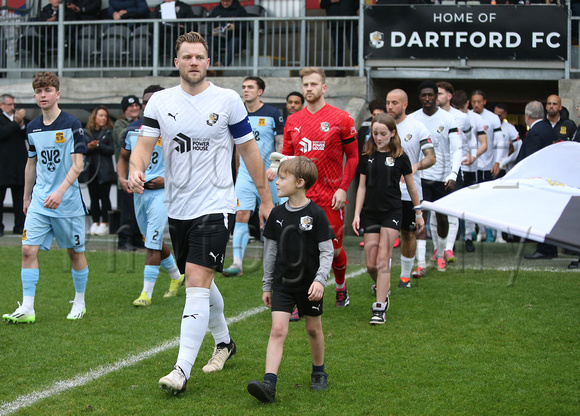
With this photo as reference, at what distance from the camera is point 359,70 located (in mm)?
14844

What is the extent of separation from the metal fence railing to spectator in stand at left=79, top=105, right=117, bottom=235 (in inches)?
90.5

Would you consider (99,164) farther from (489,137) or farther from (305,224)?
(305,224)

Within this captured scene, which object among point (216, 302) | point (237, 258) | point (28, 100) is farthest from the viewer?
point (28, 100)

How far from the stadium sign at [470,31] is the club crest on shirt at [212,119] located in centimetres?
991

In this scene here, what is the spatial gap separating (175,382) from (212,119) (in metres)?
1.77

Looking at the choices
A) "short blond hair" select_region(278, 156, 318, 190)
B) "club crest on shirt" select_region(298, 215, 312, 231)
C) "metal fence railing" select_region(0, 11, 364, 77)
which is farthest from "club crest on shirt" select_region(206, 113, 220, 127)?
"metal fence railing" select_region(0, 11, 364, 77)

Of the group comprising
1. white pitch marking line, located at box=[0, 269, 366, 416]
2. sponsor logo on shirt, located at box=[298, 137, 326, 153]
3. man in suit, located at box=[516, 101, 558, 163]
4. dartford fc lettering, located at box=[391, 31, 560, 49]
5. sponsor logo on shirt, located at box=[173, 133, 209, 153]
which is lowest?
white pitch marking line, located at box=[0, 269, 366, 416]

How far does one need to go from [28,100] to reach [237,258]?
8574mm

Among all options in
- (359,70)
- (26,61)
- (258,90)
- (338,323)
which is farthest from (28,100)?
(338,323)

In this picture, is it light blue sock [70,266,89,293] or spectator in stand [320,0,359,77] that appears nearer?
light blue sock [70,266,89,293]

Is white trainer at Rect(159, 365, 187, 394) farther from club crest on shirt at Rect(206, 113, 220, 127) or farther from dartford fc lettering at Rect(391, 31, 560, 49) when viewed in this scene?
dartford fc lettering at Rect(391, 31, 560, 49)

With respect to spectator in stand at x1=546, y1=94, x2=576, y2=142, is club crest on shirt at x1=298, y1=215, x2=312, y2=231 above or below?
below

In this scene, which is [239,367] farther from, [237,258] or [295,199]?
[237,258]

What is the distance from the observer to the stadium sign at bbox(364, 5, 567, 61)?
13.9m
